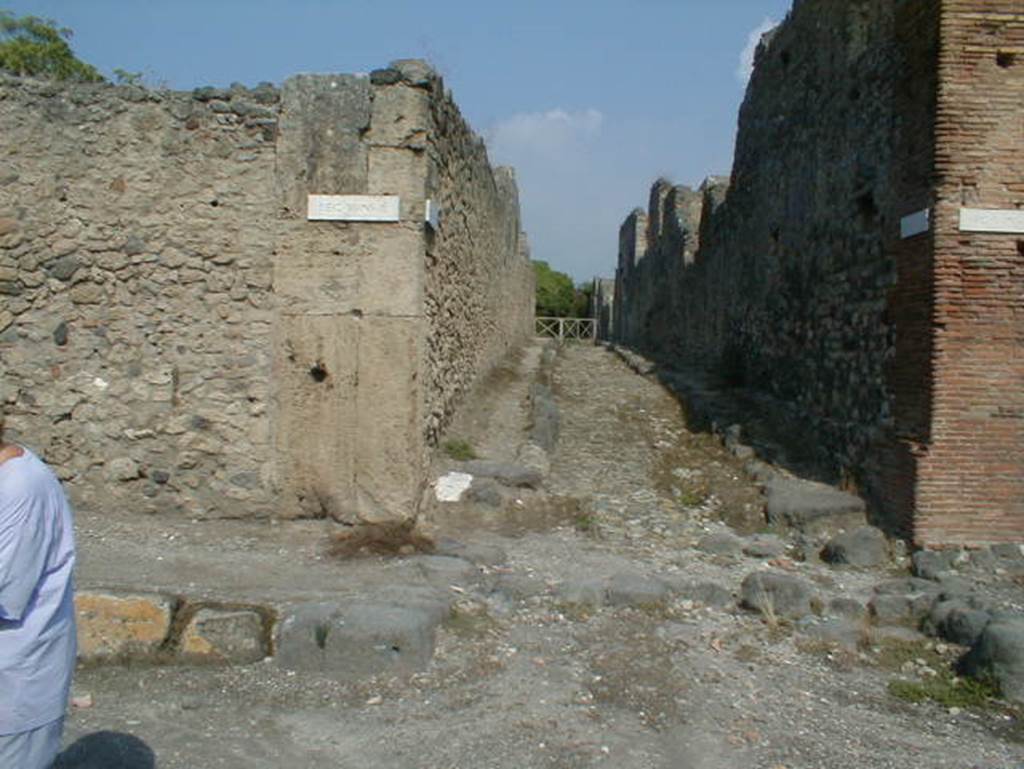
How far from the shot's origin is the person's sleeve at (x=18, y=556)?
2299 mm

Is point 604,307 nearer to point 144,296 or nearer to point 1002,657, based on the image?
point 144,296

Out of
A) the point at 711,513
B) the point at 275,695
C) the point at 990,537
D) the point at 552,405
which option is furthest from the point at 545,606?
the point at 552,405

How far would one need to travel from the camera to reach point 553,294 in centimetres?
4678

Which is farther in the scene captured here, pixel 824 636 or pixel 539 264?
pixel 539 264

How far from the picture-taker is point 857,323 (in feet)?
26.1

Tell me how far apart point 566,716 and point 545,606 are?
1381 millimetres

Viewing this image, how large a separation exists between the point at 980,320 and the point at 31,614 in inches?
248

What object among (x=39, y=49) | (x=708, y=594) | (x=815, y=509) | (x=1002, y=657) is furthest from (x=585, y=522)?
(x=39, y=49)

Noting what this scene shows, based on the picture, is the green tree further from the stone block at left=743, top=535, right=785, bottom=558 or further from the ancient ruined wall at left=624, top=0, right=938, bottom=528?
the stone block at left=743, top=535, right=785, bottom=558

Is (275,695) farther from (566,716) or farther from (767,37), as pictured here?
(767,37)

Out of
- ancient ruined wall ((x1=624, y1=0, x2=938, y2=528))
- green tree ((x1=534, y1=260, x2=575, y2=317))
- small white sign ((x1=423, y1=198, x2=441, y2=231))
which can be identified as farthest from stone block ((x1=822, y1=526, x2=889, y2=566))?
green tree ((x1=534, y1=260, x2=575, y2=317))

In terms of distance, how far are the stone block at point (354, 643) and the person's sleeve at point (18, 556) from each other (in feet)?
7.42

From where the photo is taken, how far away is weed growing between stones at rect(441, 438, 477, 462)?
7589mm

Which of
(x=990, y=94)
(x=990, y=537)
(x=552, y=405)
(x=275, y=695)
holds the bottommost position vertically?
(x=275, y=695)
